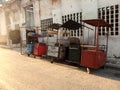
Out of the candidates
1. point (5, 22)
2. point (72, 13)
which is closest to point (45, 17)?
point (72, 13)

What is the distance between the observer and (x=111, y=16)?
9.70m

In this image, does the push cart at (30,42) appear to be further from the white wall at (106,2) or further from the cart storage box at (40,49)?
the white wall at (106,2)

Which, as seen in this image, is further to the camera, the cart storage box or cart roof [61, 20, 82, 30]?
the cart storage box

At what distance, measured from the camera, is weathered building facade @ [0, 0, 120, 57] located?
31.3ft

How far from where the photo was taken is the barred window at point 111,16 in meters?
9.42

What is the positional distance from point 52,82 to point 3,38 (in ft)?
76.6

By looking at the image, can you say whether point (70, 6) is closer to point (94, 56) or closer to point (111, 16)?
point (111, 16)

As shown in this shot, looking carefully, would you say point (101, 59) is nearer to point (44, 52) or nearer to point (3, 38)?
point (44, 52)

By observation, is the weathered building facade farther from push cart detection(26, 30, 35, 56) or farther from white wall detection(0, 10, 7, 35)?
white wall detection(0, 10, 7, 35)

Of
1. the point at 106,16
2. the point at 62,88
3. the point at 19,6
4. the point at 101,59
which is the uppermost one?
the point at 19,6

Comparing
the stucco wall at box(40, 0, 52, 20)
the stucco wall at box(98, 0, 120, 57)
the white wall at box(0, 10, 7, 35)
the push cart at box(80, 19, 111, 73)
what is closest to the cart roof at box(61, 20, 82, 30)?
the push cart at box(80, 19, 111, 73)

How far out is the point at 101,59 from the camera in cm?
777

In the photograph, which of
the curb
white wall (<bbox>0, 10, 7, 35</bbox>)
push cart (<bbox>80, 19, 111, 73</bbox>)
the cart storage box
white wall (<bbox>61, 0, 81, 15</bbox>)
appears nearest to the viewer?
push cart (<bbox>80, 19, 111, 73</bbox>)

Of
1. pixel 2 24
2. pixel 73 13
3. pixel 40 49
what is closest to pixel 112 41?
pixel 73 13
